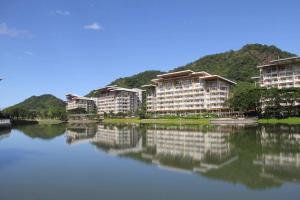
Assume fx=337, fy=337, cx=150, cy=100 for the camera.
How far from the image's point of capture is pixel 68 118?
474 ft

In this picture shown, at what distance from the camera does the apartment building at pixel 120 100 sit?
139m

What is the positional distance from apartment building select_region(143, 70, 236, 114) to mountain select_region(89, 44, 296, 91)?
22.3 m

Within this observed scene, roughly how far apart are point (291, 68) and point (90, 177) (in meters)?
72.4

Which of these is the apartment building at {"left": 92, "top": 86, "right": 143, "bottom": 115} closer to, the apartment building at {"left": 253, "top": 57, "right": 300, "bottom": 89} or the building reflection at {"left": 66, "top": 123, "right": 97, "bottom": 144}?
the apartment building at {"left": 253, "top": 57, "right": 300, "bottom": 89}

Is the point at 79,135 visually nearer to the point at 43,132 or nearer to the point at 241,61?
the point at 43,132

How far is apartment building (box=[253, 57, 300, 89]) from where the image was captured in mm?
77875

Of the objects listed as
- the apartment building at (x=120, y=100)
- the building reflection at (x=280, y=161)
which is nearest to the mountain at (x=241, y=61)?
the apartment building at (x=120, y=100)

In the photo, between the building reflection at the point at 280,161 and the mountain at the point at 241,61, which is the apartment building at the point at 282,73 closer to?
the mountain at the point at 241,61

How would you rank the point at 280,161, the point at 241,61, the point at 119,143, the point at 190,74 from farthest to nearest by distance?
the point at 241,61 → the point at 190,74 → the point at 119,143 → the point at 280,161

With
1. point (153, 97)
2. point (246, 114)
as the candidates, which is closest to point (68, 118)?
point (153, 97)

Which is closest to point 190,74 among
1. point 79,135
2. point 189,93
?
point 189,93

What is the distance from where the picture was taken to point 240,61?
12788 centimetres

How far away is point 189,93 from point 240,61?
37.3 m

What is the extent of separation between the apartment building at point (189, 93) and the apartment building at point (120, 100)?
76.3ft
